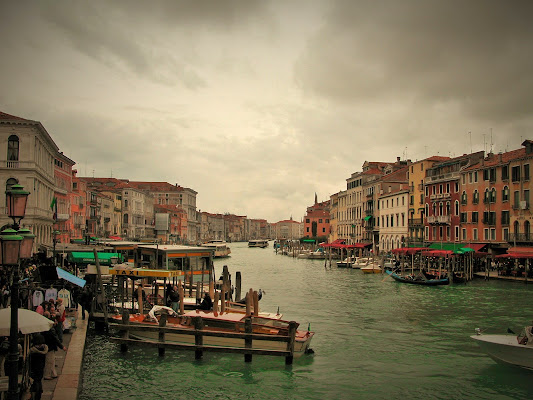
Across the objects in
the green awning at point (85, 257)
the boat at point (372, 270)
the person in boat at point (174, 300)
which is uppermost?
the green awning at point (85, 257)

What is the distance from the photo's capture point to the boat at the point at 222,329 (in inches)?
528

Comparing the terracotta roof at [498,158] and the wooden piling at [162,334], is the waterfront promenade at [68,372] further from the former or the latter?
the terracotta roof at [498,158]

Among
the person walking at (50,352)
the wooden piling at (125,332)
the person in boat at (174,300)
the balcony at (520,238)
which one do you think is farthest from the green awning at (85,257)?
the balcony at (520,238)

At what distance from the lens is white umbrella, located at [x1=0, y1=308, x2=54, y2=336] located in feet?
24.0

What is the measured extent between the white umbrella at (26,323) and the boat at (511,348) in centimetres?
1070

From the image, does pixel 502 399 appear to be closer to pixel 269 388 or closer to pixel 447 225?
pixel 269 388

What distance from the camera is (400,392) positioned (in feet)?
38.3

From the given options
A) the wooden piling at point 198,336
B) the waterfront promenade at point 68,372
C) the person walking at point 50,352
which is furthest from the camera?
the wooden piling at point 198,336

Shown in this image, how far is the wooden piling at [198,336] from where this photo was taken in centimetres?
1303

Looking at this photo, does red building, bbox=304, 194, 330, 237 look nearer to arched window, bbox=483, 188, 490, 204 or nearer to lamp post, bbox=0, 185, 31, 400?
arched window, bbox=483, 188, 490, 204

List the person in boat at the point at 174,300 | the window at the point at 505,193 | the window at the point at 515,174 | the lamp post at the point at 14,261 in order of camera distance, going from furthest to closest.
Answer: the window at the point at 505,193 < the window at the point at 515,174 < the person in boat at the point at 174,300 < the lamp post at the point at 14,261

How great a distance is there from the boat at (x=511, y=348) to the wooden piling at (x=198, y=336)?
7198mm

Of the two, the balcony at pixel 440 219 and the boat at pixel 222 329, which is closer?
the boat at pixel 222 329

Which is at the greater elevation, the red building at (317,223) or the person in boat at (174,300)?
the red building at (317,223)
